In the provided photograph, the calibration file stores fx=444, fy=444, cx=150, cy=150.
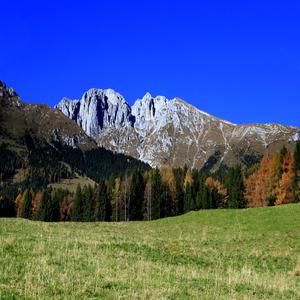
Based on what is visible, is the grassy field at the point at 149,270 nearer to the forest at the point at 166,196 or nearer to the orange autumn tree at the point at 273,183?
the orange autumn tree at the point at 273,183

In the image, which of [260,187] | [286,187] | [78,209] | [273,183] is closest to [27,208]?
[78,209]

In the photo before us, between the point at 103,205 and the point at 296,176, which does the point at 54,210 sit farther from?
the point at 296,176

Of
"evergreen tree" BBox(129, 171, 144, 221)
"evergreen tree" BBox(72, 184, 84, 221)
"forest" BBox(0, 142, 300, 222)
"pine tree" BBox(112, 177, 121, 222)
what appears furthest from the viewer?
"evergreen tree" BBox(72, 184, 84, 221)

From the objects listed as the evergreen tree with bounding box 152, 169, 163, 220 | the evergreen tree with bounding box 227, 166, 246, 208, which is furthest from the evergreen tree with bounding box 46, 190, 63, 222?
the evergreen tree with bounding box 227, 166, 246, 208

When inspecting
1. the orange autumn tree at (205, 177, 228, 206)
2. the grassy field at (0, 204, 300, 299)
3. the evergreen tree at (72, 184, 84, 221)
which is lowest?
the grassy field at (0, 204, 300, 299)

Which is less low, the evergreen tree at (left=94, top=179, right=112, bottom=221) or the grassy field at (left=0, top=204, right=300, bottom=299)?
the evergreen tree at (left=94, top=179, right=112, bottom=221)

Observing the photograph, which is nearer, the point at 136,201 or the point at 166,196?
the point at 136,201

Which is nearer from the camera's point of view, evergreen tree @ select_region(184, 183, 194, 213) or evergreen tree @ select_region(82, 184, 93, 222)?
evergreen tree @ select_region(184, 183, 194, 213)

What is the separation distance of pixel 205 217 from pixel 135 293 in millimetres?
47861

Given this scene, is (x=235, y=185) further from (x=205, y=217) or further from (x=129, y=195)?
(x=205, y=217)

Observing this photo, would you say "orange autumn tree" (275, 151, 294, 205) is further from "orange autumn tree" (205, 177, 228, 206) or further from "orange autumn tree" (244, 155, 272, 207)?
"orange autumn tree" (205, 177, 228, 206)

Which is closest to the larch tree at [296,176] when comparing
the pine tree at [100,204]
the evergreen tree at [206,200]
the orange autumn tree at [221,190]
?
the evergreen tree at [206,200]

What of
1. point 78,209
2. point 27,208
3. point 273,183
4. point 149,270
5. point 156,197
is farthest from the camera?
point 27,208

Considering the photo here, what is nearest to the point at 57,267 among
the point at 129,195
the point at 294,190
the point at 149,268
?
the point at 149,268
